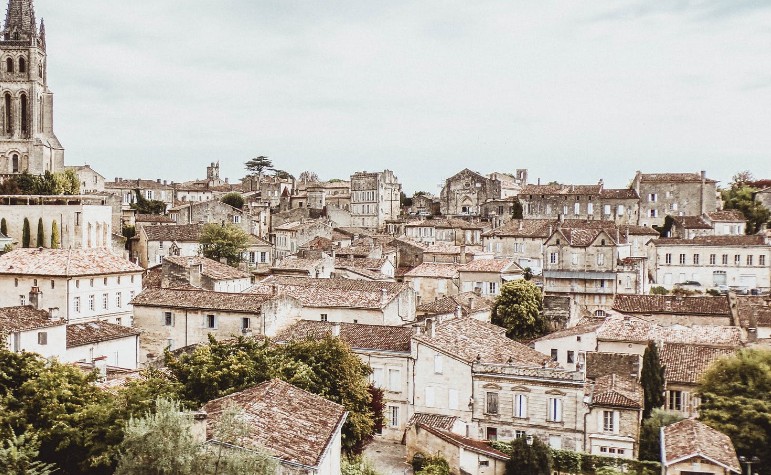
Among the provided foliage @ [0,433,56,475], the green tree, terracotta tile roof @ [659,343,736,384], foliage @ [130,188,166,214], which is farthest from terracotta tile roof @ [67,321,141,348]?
foliage @ [130,188,166,214]

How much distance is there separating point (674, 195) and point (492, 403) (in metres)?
56.9

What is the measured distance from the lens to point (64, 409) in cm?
1991

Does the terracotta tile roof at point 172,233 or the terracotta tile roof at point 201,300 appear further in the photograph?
the terracotta tile roof at point 172,233

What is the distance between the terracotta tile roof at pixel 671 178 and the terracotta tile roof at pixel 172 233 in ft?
167

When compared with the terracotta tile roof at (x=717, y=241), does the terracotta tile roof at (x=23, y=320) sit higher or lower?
lower

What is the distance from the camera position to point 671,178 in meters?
81.1

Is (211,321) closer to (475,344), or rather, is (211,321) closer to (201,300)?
(201,300)

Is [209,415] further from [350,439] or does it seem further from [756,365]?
[756,365]

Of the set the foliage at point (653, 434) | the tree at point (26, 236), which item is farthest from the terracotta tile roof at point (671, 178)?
the tree at point (26, 236)

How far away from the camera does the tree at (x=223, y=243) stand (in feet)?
217

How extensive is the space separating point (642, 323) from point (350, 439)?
2604 cm

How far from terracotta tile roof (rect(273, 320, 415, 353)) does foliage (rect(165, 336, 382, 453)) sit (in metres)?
6.74

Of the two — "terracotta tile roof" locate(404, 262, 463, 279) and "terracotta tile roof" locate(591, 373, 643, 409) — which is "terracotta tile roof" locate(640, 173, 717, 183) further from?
"terracotta tile roof" locate(591, 373, 643, 409)

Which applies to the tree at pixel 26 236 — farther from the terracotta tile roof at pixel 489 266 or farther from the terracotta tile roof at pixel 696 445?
the terracotta tile roof at pixel 696 445
